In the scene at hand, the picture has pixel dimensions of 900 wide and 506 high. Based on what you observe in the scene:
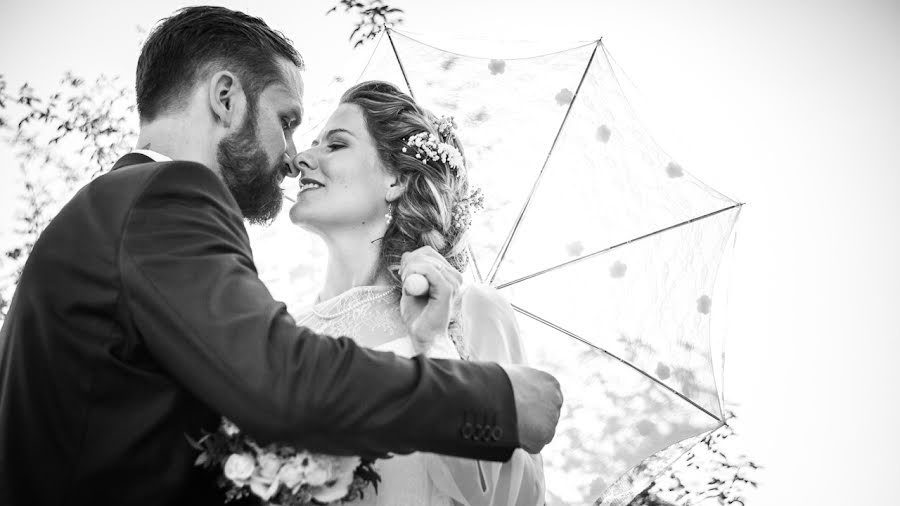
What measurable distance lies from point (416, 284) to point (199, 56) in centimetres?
113

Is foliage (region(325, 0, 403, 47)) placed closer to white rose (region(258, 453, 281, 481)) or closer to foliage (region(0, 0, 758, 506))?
foliage (region(0, 0, 758, 506))

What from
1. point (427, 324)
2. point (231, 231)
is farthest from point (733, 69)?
point (231, 231)

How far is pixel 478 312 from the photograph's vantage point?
361cm

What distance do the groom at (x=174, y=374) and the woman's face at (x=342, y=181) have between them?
1510 mm

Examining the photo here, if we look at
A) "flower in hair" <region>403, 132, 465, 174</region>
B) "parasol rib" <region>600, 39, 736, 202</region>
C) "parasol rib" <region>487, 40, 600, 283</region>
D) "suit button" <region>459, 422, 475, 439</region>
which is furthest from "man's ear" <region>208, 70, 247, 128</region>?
"parasol rib" <region>600, 39, 736, 202</region>

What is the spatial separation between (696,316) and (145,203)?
2832mm

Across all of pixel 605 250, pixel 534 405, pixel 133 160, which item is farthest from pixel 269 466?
pixel 605 250

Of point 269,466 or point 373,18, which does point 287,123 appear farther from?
point 373,18

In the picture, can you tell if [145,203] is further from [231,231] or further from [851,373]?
[851,373]

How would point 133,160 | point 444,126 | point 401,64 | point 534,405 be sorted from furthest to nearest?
point 401,64 < point 444,126 < point 133,160 < point 534,405

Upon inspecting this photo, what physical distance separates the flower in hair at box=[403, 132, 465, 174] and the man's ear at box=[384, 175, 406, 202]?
0.46 feet

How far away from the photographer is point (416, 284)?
115 inches

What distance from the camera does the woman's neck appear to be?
3.93 meters

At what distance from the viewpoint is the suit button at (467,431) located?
2.06m
